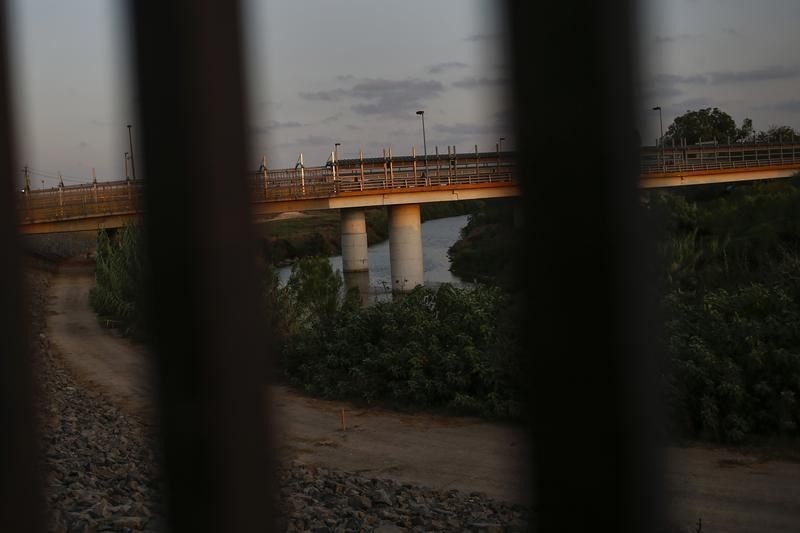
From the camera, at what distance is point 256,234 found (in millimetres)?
956

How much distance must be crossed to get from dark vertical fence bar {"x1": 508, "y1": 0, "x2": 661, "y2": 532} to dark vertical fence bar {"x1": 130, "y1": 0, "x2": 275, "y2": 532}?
0.30m

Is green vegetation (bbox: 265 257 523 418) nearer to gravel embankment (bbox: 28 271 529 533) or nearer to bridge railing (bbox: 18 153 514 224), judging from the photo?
gravel embankment (bbox: 28 271 529 533)

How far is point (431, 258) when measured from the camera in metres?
52.8

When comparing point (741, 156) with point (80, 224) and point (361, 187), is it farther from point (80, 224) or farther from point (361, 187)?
point (80, 224)

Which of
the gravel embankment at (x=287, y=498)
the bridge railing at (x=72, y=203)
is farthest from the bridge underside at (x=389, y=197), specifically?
the gravel embankment at (x=287, y=498)

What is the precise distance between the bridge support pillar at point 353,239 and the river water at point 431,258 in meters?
1.18

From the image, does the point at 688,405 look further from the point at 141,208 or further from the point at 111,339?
the point at 111,339

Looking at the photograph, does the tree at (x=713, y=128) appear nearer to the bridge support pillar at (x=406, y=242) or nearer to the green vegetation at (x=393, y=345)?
the bridge support pillar at (x=406, y=242)

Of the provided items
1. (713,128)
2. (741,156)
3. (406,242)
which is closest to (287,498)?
(406,242)

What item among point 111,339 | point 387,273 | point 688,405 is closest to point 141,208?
point 688,405

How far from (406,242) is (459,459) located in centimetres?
2922

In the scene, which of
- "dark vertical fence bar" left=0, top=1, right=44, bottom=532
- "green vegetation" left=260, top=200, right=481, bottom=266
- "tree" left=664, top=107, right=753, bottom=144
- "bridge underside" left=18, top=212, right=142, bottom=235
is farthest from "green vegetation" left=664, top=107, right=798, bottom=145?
"dark vertical fence bar" left=0, top=1, right=44, bottom=532

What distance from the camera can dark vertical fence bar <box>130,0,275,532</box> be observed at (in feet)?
3.02

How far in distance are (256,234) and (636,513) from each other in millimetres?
476
